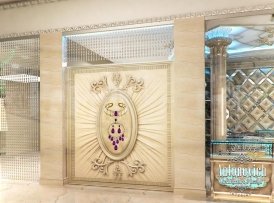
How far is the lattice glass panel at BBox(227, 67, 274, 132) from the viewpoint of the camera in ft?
18.8

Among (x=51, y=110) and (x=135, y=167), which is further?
(x=51, y=110)

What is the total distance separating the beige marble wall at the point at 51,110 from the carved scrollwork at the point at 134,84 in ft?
3.92

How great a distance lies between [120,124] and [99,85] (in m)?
0.75

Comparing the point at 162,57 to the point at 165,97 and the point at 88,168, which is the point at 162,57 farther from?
the point at 88,168

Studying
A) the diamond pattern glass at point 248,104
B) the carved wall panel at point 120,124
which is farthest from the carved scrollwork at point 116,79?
the diamond pattern glass at point 248,104

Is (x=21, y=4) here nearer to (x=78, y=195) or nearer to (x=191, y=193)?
(x=78, y=195)

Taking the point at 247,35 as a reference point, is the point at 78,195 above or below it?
below

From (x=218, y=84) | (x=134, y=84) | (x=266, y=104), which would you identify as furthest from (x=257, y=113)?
(x=134, y=84)

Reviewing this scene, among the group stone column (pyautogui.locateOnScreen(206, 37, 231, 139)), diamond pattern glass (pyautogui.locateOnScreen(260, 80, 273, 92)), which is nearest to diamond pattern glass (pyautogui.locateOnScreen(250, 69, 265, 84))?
diamond pattern glass (pyautogui.locateOnScreen(260, 80, 273, 92))

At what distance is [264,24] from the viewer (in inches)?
179

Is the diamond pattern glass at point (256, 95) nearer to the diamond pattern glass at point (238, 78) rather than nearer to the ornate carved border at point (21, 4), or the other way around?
the diamond pattern glass at point (238, 78)

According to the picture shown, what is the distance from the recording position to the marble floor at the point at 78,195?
13.4 ft

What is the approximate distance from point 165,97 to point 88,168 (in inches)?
70.9

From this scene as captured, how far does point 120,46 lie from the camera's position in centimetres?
475
